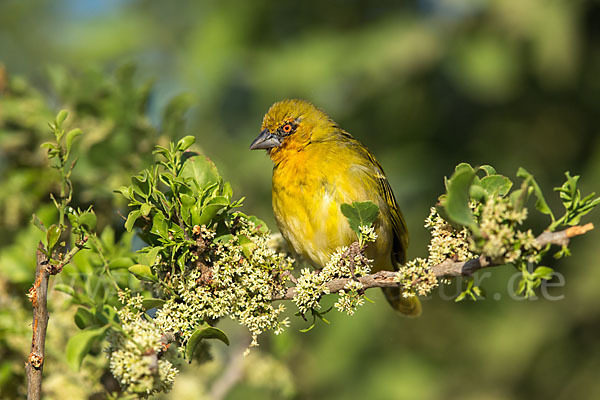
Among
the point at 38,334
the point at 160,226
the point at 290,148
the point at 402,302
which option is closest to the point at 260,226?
the point at 160,226

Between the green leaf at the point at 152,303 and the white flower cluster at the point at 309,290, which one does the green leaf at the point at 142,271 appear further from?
the white flower cluster at the point at 309,290

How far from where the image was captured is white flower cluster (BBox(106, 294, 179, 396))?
1.80m

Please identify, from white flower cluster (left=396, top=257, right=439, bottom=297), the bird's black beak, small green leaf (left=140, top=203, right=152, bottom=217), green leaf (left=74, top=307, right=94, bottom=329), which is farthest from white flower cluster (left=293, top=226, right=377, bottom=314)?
the bird's black beak

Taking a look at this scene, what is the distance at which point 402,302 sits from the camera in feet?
12.9

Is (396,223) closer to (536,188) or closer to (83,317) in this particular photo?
(536,188)

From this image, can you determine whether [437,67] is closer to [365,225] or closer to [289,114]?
[289,114]

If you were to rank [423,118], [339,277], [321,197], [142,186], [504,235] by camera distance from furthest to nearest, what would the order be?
1. [423,118]
2. [321,197]
3. [339,277]
4. [142,186]
5. [504,235]

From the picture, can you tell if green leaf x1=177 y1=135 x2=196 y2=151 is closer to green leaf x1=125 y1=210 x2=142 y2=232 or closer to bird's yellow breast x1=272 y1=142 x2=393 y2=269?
green leaf x1=125 y1=210 x2=142 y2=232

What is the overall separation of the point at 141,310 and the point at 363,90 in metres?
3.90

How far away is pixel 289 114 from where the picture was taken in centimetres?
401

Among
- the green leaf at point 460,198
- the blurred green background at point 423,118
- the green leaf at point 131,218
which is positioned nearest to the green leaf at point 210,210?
the green leaf at point 131,218

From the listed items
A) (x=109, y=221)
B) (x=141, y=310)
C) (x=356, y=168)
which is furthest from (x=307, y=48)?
(x=141, y=310)

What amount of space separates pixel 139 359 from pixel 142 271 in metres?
0.33

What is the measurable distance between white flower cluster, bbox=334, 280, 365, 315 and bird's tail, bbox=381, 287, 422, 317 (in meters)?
1.76
